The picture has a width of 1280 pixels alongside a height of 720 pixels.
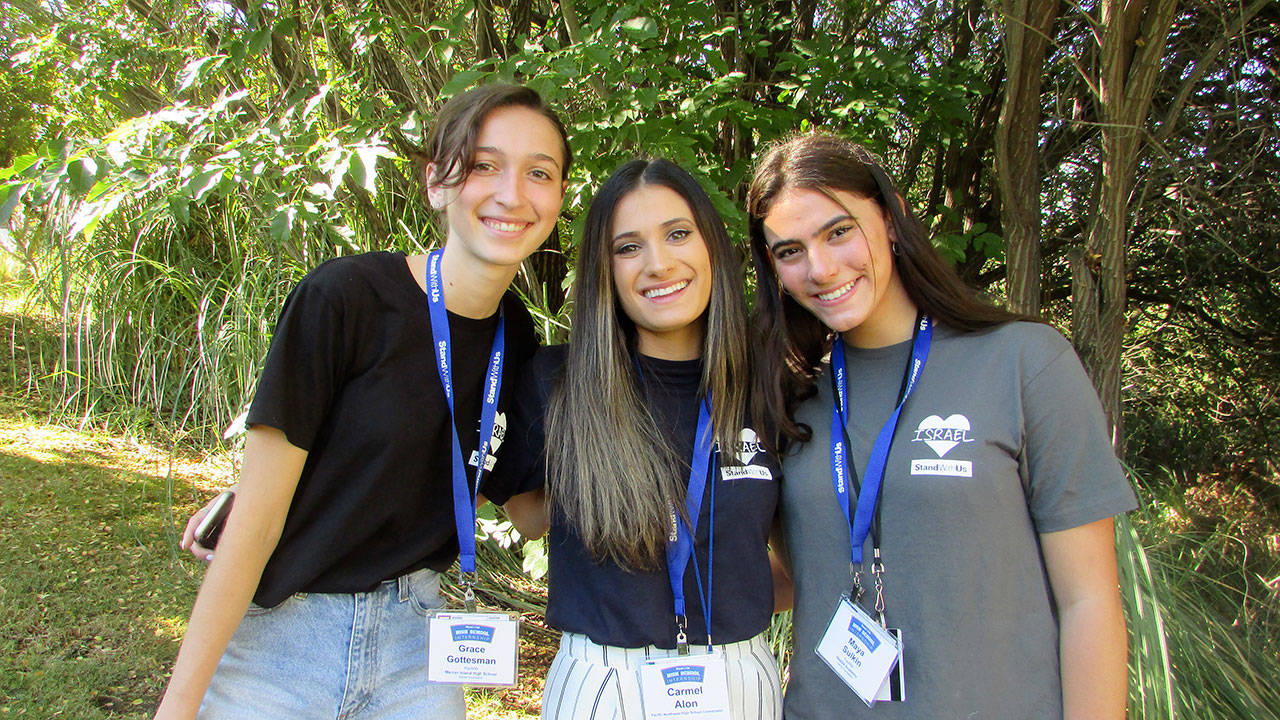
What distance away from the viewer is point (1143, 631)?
241 cm

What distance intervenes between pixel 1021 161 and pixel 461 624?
3135mm

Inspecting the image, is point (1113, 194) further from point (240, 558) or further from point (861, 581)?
point (240, 558)

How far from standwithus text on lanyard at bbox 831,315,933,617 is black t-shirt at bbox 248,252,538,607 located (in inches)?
34.6

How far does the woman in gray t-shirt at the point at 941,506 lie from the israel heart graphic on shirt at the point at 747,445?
0.22ft

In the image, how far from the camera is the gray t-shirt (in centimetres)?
160

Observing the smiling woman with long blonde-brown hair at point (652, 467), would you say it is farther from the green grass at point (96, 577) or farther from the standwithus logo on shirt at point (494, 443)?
the green grass at point (96, 577)

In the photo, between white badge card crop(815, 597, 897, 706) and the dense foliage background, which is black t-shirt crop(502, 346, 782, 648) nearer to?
white badge card crop(815, 597, 897, 706)

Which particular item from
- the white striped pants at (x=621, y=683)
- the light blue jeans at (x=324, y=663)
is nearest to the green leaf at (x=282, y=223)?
the light blue jeans at (x=324, y=663)

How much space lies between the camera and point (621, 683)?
1734 millimetres

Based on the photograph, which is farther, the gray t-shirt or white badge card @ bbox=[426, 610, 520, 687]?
white badge card @ bbox=[426, 610, 520, 687]

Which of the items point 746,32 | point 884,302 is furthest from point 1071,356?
point 746,32

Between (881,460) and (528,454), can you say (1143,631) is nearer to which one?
(881,460)

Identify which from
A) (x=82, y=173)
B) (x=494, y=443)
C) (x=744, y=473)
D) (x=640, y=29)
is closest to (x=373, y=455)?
(x=494, y=443)

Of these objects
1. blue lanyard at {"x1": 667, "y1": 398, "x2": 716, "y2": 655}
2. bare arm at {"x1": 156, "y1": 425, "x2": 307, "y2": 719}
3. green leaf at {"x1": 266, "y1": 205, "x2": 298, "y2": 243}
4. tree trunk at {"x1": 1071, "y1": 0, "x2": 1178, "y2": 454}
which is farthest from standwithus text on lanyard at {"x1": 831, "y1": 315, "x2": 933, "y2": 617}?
tree trunk at {"x1": 1071, "y1": 0, "x2": 1178, "y2": 454}
